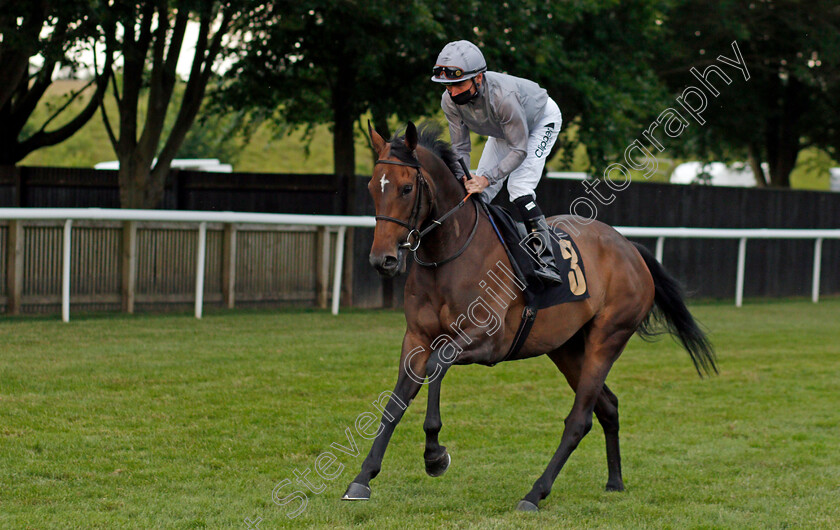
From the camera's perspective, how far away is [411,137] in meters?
4.05

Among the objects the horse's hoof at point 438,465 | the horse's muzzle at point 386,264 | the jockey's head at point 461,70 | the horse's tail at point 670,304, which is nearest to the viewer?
the horse's muzzle at point 386,264

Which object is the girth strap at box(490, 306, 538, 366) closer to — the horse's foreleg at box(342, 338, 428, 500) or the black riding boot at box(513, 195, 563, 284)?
the black riding boot at box(513, 195, 563, 284)

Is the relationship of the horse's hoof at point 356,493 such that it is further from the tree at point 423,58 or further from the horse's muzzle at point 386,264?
the tree at point 423,58

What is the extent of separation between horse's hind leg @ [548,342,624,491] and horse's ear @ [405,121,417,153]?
1.62 m

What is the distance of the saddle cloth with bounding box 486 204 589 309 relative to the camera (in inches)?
182

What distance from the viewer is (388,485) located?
4.62 meters

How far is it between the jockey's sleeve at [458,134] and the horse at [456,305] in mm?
144

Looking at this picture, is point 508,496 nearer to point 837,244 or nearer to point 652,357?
point 652,357

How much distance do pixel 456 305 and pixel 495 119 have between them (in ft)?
3.15

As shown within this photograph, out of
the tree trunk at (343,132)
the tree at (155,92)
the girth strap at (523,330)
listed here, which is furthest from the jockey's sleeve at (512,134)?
the tree trunk at (343,132)

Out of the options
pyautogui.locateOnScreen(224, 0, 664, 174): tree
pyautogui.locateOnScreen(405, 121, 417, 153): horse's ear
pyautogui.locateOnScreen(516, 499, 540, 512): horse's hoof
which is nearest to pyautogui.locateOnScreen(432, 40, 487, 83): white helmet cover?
pyautogui.locateOnScreen(405, 121, 417, 153): horse's ear

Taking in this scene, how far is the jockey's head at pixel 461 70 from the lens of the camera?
13.9 ft

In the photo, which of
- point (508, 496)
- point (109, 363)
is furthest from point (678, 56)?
point (508, 496)

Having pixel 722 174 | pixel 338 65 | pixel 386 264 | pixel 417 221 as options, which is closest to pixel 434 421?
pixel 386 264
